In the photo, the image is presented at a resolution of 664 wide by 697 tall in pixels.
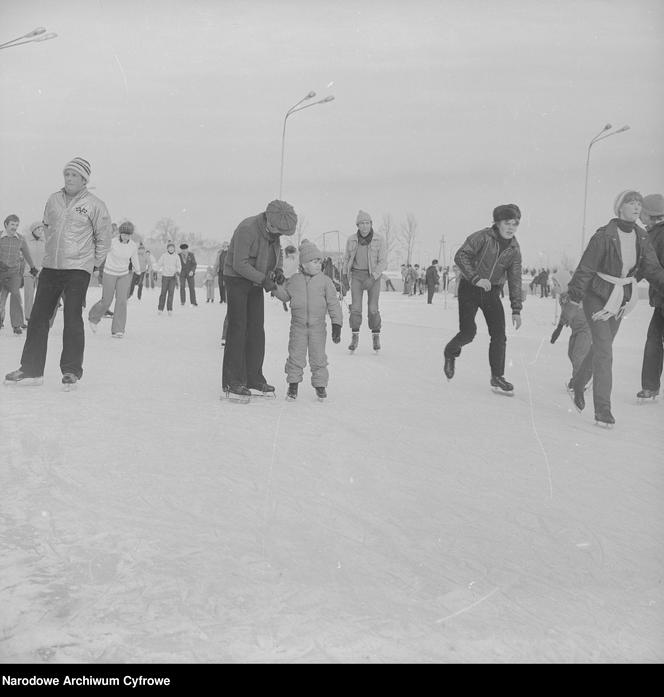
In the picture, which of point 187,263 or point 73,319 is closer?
point 73,319

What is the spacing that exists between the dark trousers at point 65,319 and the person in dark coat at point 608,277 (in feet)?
12.7

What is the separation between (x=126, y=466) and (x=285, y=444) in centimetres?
110

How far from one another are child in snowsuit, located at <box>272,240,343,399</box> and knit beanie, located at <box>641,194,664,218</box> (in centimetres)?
304

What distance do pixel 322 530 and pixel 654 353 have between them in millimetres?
5131

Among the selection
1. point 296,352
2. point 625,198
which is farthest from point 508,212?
point 296,352

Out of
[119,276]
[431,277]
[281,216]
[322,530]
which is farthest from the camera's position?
[431,277]

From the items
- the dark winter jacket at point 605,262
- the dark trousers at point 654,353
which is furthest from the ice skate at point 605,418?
the dark trousers at point 654,353

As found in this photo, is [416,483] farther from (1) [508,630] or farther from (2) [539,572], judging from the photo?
(1) [508,630]

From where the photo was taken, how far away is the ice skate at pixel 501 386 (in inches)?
298

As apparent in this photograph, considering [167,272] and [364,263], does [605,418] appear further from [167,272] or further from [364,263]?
[167,272]

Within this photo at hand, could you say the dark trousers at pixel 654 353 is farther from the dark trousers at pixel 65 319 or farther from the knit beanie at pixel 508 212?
the dark trousers at pixel 65 319

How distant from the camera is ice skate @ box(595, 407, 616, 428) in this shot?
6148 mm

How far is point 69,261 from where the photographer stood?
6.56 meters

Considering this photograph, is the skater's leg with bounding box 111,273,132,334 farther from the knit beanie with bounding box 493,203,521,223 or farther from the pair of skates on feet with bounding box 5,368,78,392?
the knit beanie with bounding box 493,203,521,223
